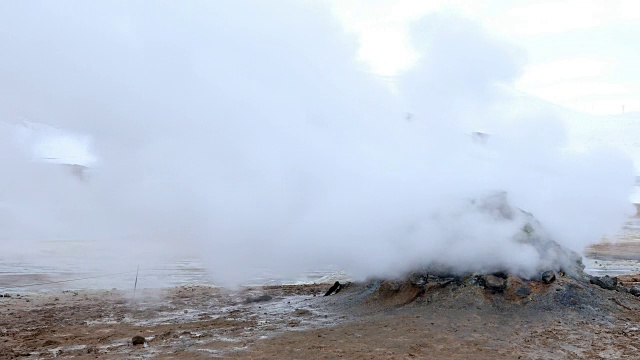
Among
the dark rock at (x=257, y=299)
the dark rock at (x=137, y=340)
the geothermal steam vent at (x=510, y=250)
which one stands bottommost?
the dark rock at (x=137, y=340)

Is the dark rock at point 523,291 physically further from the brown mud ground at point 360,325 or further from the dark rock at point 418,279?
the dark rock at point 418,279

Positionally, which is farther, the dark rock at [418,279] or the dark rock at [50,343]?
the dark rock at [418,279]

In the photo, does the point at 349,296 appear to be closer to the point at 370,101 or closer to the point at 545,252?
the point at 545,252

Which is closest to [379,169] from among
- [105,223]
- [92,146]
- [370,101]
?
[370,101]

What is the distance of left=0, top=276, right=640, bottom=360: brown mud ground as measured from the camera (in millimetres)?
7062

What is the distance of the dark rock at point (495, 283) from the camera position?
884cm

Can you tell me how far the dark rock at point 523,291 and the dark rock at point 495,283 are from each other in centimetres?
20

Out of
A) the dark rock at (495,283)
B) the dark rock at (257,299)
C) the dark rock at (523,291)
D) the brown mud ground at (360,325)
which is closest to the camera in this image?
the brown mud ground at (360,325)

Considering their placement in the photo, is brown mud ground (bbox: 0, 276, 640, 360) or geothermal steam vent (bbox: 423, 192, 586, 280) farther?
geothermal steam vent (bbox: 423, 192, 586, 280)

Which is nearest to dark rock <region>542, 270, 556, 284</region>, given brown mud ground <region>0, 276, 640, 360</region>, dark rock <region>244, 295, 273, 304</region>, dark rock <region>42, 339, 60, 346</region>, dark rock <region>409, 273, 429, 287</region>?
brown mud ground <region>0, 276, 640, 360</region>

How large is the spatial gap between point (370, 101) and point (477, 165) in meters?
2.62

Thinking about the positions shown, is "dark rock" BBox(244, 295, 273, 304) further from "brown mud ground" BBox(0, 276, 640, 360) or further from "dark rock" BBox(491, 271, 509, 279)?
"dark rock" BBox(491, 271, 509, 279)

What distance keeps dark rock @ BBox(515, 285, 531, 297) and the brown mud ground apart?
0.05 m

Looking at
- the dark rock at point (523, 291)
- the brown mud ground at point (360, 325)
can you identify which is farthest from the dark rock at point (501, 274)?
the dark rock at point (523, 291)
